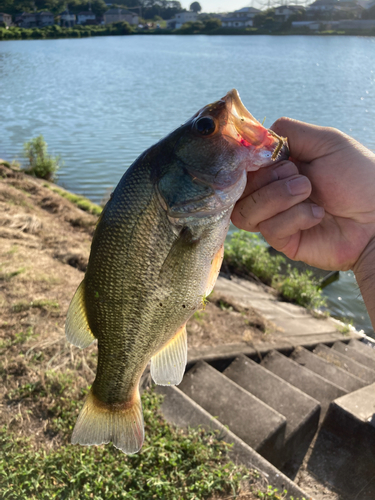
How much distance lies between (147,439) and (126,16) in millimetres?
117261

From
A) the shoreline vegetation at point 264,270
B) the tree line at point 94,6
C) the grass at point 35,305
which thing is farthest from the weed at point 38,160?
the tree line at point 94,6

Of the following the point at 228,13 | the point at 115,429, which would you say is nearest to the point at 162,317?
→ the point at 115,429

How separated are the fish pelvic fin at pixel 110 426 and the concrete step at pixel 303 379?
11.3ft

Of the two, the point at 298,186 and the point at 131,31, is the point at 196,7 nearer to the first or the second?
the point at 131,31

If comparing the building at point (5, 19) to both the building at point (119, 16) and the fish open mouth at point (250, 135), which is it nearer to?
the building at point (119, 16)

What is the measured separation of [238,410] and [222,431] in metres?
0.55

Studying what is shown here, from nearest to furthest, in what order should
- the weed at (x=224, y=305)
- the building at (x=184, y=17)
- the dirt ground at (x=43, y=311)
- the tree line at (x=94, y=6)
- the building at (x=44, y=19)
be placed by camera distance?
1. the dirt ground at (x=43, y=311)
2. the weed at (x=224, y=305)
3. the building at (x=44, y=19)
4. the tree line at (x=94, y=6)
5. the building at (x=184, y=17)

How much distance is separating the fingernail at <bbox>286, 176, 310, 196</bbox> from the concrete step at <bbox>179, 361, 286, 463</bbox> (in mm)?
2597

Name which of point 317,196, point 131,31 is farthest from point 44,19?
point 317,196

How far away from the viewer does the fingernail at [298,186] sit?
6.75 feet

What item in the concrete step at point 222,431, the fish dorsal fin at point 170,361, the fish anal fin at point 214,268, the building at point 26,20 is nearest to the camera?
the fish anal fin at point 214,268

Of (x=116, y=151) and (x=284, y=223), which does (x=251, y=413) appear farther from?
(x=116, y=151)

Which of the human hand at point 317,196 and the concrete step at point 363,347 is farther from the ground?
the human hand at point 317,196

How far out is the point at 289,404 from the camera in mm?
4359
